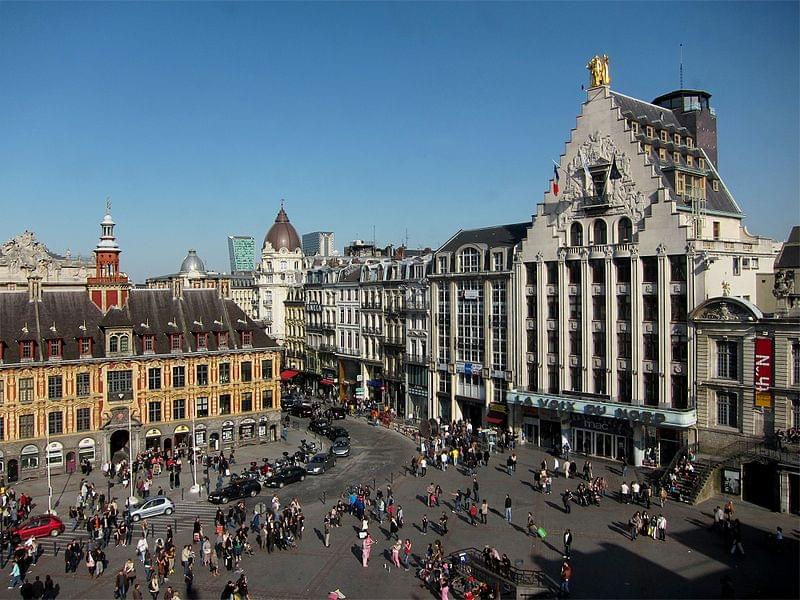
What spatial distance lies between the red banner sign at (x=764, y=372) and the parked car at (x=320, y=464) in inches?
1253

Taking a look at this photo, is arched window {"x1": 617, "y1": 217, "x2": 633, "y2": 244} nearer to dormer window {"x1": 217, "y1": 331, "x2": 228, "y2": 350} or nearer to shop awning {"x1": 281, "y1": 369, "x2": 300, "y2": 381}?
dormer window {"x1": 217, "y1": 331, "x2": 228, "y2": 350}

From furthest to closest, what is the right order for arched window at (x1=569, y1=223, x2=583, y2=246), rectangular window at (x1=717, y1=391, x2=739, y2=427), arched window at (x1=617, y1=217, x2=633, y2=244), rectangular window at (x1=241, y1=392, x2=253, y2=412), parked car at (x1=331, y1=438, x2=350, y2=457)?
rectangular window at (x1=241, y1=392, x2=253, y2=412) < parked car at (x1=331, y1=438, x2=350, y2=457) < arched window at (x1=569, y1=223, x2=583, y2=246) < arched window at (x1=617, y1=217, x2=633, y2=244) < rectangular window at (x1=717, y1=391, x2=739, y2=427)

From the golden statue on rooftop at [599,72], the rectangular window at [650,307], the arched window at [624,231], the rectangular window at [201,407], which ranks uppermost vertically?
the golden statue on rooftop at [599,72]

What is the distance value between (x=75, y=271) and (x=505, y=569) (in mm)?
80028

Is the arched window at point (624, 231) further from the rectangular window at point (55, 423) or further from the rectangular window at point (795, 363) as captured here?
the rectangular window at point (55, 423)

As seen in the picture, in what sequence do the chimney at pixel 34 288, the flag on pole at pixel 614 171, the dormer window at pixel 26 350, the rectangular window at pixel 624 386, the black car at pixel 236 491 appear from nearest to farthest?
the black car at pixel 236 491
the rectangular window at pixel 624 386
the flag on pole at pixel 614 171
the dormer window at pixel 26 350
the chimney at pixel 34 288

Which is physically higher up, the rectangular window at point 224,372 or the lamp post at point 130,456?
the rectangular window at point 224,372

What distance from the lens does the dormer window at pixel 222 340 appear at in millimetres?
66438

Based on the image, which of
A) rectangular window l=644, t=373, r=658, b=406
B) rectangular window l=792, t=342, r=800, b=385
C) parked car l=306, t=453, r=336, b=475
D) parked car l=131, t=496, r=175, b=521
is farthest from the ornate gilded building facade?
rectangular window l=792, t=342, r=800, b=385

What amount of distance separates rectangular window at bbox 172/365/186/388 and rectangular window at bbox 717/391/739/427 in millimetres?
44112

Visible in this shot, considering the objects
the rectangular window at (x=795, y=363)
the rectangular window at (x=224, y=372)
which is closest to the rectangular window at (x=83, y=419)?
the rectangular window at (x=224, y=372)

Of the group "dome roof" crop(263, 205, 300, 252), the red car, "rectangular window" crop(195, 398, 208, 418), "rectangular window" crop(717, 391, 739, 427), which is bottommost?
the red car

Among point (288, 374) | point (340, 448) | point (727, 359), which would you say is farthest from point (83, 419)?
point (727, 359)

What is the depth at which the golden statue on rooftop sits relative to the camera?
59.1 metres
